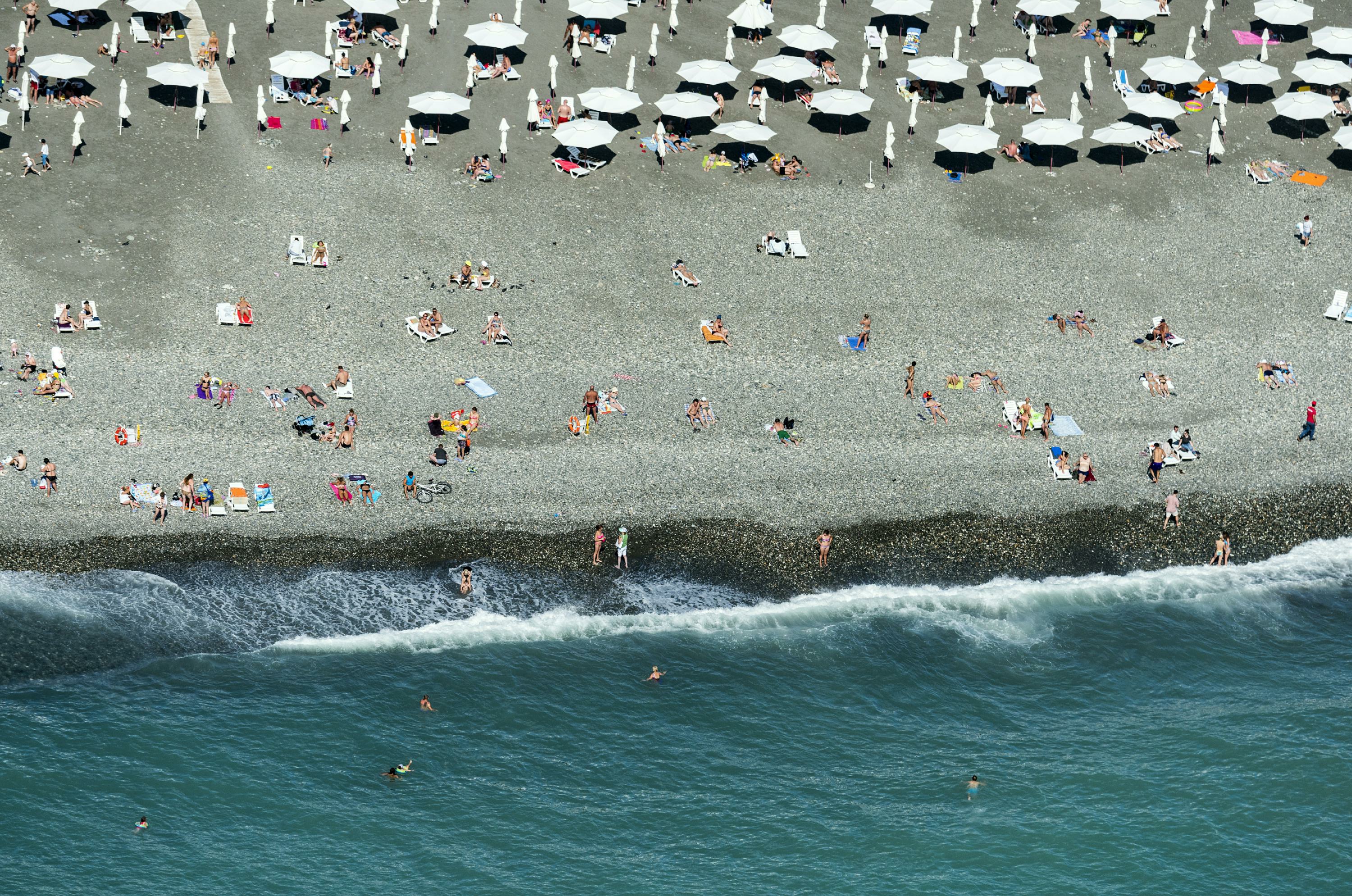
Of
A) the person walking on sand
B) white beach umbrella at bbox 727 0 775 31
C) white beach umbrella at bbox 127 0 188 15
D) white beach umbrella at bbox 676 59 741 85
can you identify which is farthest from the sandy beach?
white beach umbrella at bbox 127 0 188 15

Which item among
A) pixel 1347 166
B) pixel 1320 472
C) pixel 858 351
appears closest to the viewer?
pixel 1320 472

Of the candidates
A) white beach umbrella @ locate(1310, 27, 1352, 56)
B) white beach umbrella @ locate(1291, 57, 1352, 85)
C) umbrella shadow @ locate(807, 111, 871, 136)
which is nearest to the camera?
umbrella shadow @ locate(807, 111, 871, 136)

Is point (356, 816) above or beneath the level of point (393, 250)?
beneath

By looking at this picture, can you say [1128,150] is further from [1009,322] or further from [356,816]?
[356,816]

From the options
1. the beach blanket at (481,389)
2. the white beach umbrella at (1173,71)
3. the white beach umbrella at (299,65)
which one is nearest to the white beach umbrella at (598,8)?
the white beach umbrella at (299,65)

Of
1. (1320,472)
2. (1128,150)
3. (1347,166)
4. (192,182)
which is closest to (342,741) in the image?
(192,182)

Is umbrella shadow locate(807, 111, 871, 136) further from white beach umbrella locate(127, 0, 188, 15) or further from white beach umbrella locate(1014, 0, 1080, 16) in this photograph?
white beach umbrella locate(127, 0, 188, 15)
